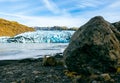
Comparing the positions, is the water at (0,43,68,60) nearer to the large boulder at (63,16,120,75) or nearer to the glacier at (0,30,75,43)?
the large boulder at (63,16,120,75)

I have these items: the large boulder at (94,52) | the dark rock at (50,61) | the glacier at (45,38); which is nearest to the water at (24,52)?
the dark rock at (50,61)

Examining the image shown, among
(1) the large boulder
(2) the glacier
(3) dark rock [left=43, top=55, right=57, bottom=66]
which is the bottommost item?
(2) the glacier

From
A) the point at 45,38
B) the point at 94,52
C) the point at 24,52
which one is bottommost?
the point at 45,38

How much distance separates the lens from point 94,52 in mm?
13633

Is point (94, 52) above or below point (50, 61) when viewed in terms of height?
above

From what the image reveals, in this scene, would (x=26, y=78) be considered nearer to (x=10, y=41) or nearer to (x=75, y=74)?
(x=75, y=74)

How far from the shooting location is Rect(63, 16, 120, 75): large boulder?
13578 millimetres

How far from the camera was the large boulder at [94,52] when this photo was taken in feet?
44.5

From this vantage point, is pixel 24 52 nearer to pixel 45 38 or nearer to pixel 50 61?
pixel 50 61

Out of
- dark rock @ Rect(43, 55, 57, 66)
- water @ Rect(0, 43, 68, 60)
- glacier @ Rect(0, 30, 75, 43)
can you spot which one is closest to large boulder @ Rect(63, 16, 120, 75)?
dark rock @ Rect(43, 55, 57, 66)

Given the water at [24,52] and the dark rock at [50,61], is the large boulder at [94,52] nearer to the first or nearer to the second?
the dark rock at [50,61]

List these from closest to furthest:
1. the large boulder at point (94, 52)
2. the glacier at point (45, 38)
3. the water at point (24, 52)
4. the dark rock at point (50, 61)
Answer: the large boulder at point (94, 52), the dark rock at point (50, 61), the water at point (24, 52), the glacier at point (45, 38)

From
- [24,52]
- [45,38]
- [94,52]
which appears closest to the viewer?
[94,52]

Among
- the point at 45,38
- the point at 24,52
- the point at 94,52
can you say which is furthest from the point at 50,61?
the point at 45,38
